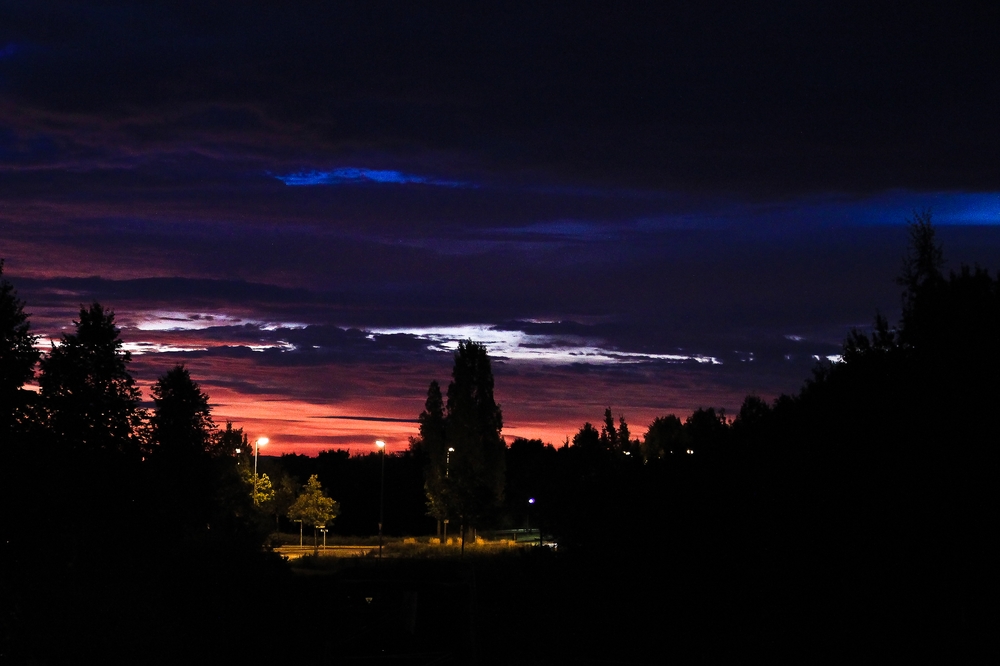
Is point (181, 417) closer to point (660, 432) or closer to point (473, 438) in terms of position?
point (473, 438)

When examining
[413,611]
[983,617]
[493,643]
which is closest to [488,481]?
[413,611]

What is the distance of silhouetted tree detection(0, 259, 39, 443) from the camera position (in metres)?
30.8

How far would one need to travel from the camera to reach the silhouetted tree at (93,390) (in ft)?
166

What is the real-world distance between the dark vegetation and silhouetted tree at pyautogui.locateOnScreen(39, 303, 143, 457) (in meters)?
0.12

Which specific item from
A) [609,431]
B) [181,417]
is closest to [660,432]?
[609,431]

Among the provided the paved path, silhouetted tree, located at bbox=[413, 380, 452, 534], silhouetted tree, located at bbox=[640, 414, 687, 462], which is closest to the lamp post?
silhouetted tree, located at bbox=[413, 380, 452, 534]

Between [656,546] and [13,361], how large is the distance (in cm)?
2211

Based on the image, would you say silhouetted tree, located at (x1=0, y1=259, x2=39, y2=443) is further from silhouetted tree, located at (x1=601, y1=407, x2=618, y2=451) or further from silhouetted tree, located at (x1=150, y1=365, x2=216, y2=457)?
silhouetted tree, located at (x1=601, y1=407, x2=618, y2=451)

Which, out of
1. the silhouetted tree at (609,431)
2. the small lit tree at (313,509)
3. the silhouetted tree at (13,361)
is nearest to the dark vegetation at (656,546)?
the silhouetted tree at (13,361)

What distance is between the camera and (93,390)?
5209 cm

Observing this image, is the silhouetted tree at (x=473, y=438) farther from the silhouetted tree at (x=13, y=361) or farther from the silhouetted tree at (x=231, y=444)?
the silhouetted tree at (x=13, y=361)

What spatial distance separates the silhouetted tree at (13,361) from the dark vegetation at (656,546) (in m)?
0.08

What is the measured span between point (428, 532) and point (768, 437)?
81762mm

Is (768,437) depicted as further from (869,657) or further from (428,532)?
(428,532)
